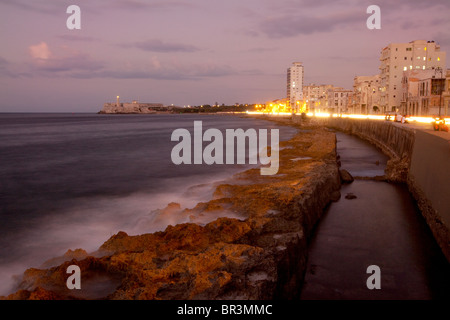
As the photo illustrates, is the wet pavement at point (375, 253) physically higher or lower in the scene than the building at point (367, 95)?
lower

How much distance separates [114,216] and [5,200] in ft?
26.5

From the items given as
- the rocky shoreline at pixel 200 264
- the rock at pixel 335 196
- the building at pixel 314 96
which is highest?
the building at pixel 314 96

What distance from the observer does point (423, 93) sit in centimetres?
6009

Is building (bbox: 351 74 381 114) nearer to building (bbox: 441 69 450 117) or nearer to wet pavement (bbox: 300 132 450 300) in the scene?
building (bbox: 441 69 450 117)

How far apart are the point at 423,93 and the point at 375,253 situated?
59.3 m

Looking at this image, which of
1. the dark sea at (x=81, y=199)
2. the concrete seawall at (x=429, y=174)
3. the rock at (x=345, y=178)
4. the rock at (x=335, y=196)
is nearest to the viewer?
the concrete seawall at (x=429, y=174)

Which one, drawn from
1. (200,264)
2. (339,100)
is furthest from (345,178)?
(339,100)

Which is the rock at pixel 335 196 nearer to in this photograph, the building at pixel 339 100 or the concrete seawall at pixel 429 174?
the concrete seawall at pixel 429 174

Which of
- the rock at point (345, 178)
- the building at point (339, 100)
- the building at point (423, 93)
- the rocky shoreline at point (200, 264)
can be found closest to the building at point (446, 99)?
the building at point (423, 93)

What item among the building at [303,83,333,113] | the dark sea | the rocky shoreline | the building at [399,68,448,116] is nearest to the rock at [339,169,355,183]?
the dark sea

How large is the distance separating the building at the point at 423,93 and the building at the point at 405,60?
6.05 metres

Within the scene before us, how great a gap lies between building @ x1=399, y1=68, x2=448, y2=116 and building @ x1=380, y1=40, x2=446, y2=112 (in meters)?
6.05

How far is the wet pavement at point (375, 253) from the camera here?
9.26 meters

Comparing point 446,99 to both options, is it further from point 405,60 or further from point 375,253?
point 375,253
